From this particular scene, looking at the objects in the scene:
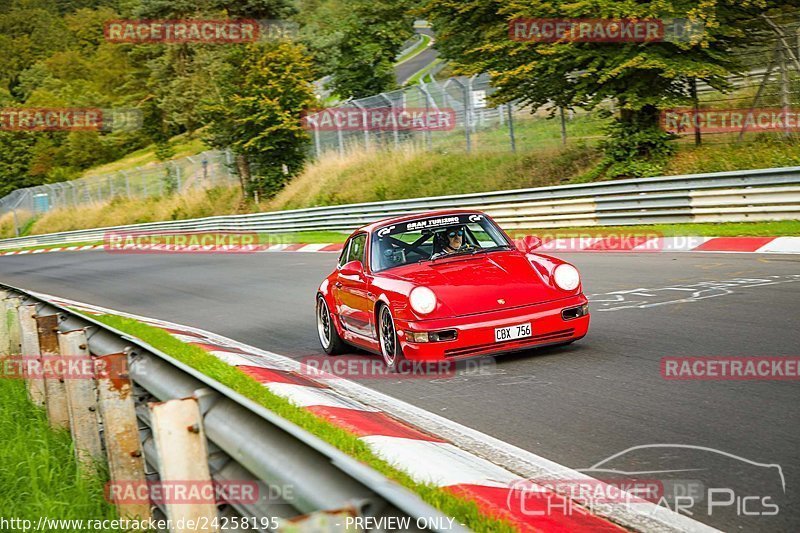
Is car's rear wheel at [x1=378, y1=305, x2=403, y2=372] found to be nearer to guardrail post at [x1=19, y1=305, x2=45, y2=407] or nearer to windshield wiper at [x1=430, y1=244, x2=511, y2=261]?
windshield wiper at [x1=430, y1=244, x2=511, y2=261]

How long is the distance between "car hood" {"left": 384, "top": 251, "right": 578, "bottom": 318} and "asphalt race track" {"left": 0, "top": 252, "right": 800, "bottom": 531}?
527mm

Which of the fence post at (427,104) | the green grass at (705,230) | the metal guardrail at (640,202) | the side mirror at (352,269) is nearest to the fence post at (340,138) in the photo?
the fence post at (427,104)

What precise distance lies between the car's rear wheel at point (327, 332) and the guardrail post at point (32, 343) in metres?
3.19

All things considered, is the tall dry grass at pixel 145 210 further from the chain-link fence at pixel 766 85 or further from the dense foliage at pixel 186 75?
the chain-link fence at pixel 766 85

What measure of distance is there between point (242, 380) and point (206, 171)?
3851 cm

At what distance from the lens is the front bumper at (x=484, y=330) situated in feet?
25.5

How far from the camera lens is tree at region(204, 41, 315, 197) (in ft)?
126

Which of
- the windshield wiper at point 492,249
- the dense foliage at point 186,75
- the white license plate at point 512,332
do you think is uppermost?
the dense foliage at point 186,75

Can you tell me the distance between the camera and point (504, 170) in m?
25.3

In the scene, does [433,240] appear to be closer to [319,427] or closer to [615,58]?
[319,427]

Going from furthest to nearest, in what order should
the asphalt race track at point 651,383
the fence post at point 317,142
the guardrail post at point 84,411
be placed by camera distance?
the fence post at point 317,142 → the guardrail post at point 84,411 → the asphalt race track at point 651,383

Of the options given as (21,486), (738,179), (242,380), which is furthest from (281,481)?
(738,179)

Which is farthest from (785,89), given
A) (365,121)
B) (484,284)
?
(365,121)

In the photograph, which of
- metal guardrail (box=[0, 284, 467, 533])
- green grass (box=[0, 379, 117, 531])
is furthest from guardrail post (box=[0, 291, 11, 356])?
metal guardrail (box=[0, 284, 467, 533])
